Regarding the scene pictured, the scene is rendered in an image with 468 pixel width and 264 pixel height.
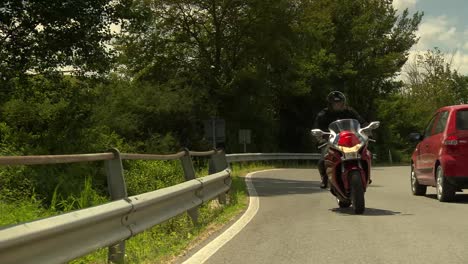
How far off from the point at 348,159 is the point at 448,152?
2.98 metres

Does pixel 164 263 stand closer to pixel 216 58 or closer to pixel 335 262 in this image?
pixel 335 262

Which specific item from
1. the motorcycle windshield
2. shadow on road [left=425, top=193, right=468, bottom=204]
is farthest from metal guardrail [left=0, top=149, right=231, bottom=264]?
shadow on road [left=425, top=193, right=468, bottom=204]

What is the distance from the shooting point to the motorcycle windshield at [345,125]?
32.1 ft

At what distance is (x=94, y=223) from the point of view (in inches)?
178

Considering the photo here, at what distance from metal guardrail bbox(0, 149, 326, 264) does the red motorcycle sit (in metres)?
2.64

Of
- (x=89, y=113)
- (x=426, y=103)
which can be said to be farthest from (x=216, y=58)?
(x=426, y=103)

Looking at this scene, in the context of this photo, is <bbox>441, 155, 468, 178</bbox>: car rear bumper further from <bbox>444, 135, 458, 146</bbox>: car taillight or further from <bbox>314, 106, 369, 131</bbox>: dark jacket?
<bbox>314, 106, 369, 131</bbox>: dark jacket

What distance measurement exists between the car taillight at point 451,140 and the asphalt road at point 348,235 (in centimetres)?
111

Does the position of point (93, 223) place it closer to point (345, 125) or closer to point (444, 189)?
point (345, 125)

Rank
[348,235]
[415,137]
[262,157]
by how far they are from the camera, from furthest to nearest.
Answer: [262,157] → [415,137] → [348,235]

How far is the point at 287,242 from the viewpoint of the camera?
7.21 meters

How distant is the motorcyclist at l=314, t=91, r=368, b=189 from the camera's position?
10.2 m

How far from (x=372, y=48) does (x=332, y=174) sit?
42.6m

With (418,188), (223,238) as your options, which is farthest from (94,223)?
(418,188)
